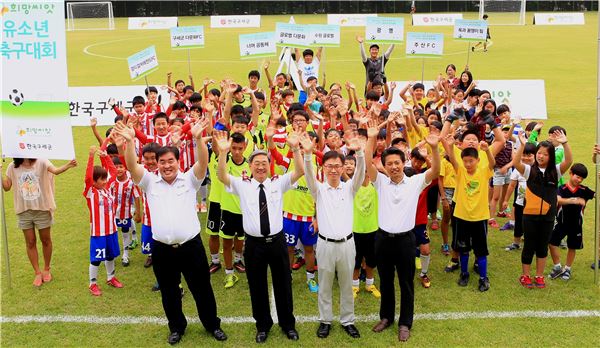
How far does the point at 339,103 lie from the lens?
26.6 feet

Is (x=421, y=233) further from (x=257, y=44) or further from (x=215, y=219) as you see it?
(x=257, y=44)

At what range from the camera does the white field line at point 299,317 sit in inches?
239

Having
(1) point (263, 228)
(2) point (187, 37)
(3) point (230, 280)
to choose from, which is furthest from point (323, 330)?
(2) point (187, 37)

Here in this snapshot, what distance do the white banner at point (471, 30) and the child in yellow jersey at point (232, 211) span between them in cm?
898

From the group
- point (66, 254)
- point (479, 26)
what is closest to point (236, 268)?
point (66, 254)

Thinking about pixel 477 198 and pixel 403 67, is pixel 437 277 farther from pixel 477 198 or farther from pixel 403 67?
pixel 403 67

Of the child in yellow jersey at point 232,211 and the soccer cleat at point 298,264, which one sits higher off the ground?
the child in yellow jersey at point 232,211

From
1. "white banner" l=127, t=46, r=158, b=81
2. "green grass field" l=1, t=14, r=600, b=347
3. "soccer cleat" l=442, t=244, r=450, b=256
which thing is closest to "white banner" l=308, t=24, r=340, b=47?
"white banner" l=127, t=46, r=158, b=81

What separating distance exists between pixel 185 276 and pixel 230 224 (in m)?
1.36

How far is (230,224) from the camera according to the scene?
687 centimetres

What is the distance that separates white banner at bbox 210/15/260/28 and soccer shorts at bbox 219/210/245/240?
3263 centimetres

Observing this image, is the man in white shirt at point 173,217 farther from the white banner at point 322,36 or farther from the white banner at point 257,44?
the white banner at point 322,36

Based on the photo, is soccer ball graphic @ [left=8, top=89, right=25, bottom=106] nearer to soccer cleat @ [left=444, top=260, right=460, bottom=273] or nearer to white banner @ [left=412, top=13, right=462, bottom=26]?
soccer cleat @ [left=444, top=260, right=460, bottom=273]

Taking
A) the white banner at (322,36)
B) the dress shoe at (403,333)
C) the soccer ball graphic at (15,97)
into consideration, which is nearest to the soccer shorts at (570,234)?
the dress shoe at (403,333)
